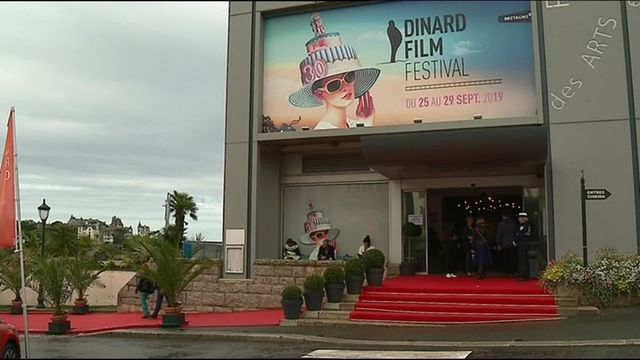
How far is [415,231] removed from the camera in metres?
20.1

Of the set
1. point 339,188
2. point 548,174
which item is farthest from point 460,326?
point 339,188

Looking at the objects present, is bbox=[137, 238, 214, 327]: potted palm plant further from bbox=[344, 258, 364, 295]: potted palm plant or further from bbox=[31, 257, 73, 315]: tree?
bbox=[344, 258, 364, 295]: potted palm plant

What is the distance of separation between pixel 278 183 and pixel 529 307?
32.8 ft

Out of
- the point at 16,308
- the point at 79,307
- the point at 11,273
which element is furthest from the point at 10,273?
the point at 79,307

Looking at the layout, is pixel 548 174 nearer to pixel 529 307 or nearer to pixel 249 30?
pixel 529 307

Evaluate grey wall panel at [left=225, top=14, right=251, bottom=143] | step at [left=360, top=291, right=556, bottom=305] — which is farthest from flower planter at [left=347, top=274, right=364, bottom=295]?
grey wall panel at [left=225, top=14, right=251, bottom=143]

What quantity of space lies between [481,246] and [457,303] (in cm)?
310

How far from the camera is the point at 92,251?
25.1m

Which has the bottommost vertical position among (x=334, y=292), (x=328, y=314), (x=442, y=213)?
(x=328, y=314)

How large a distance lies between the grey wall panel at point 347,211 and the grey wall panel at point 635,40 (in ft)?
25.3

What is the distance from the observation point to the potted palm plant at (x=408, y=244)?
65.5 ft

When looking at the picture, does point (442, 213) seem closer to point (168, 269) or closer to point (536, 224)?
point (536, 224)

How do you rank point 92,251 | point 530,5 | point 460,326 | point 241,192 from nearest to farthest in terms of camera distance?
point 460,326
point 530,5
point 241,192
point 92,251

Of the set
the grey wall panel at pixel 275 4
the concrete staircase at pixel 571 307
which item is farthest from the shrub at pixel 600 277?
the grey wall panel at pixel 275 4
